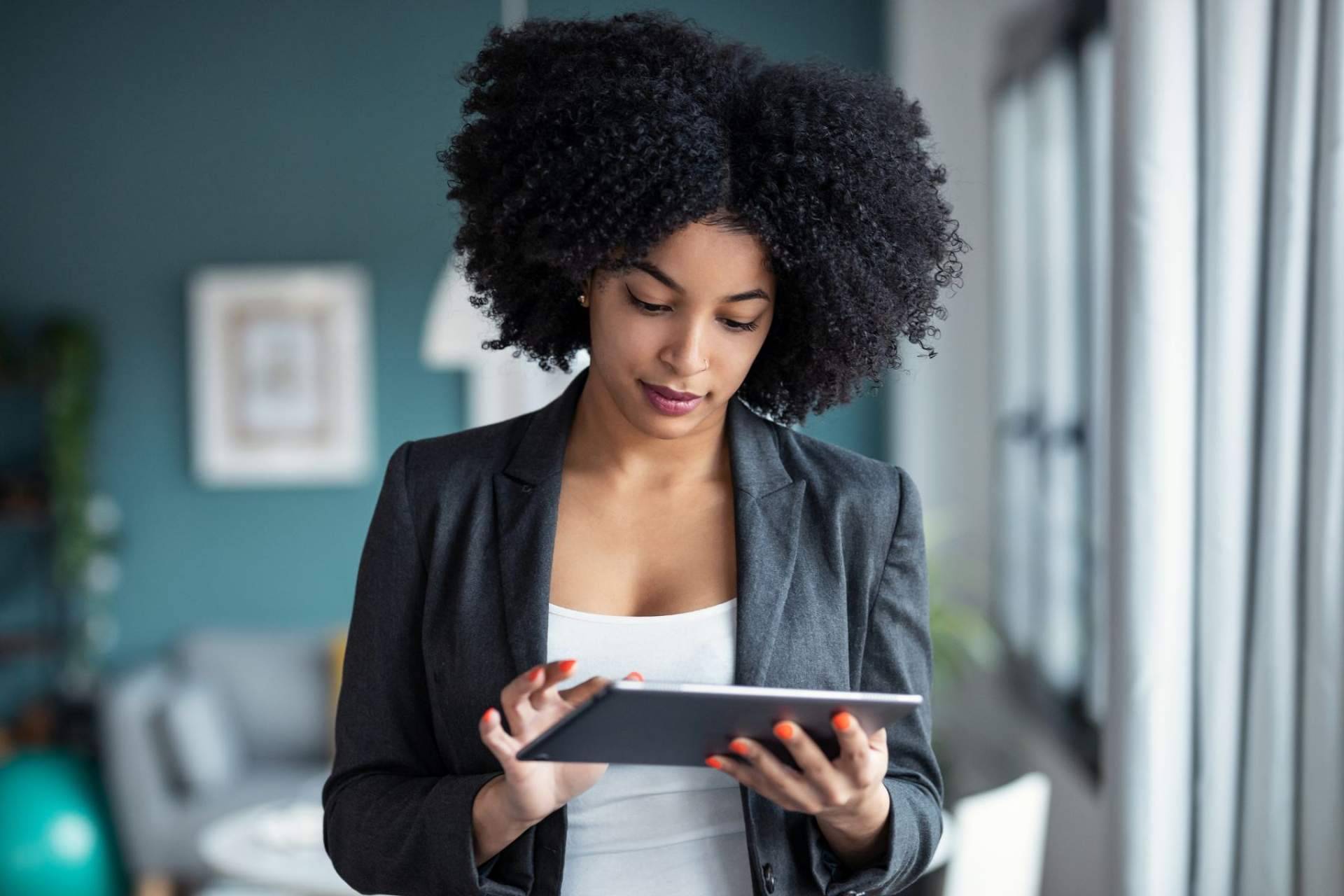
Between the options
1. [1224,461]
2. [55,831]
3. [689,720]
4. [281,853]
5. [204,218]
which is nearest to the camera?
[689,720]

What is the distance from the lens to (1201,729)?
1.93 metres

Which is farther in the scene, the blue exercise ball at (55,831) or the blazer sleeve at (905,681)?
the blue exercise ball at (55,831)

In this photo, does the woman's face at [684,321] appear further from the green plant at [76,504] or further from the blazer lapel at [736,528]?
the green plant at [76,504]

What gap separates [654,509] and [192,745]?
3.49 meters

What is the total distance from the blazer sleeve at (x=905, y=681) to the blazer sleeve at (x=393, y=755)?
348mm

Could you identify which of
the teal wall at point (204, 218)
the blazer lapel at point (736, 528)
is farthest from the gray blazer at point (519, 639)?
the teal wall at point (204, 218)

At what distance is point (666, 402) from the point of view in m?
1.27

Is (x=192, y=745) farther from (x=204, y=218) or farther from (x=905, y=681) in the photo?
(x=905, y=681)

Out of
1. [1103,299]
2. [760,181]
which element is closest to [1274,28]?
[760,181]

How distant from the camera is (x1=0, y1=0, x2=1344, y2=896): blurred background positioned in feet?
6.06

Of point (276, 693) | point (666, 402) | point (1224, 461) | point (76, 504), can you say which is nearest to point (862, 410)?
point (276, 693)

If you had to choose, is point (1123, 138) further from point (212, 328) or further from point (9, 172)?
point (9, 172)

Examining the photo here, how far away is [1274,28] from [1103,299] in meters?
1.70

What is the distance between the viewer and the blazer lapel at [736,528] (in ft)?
4.16
